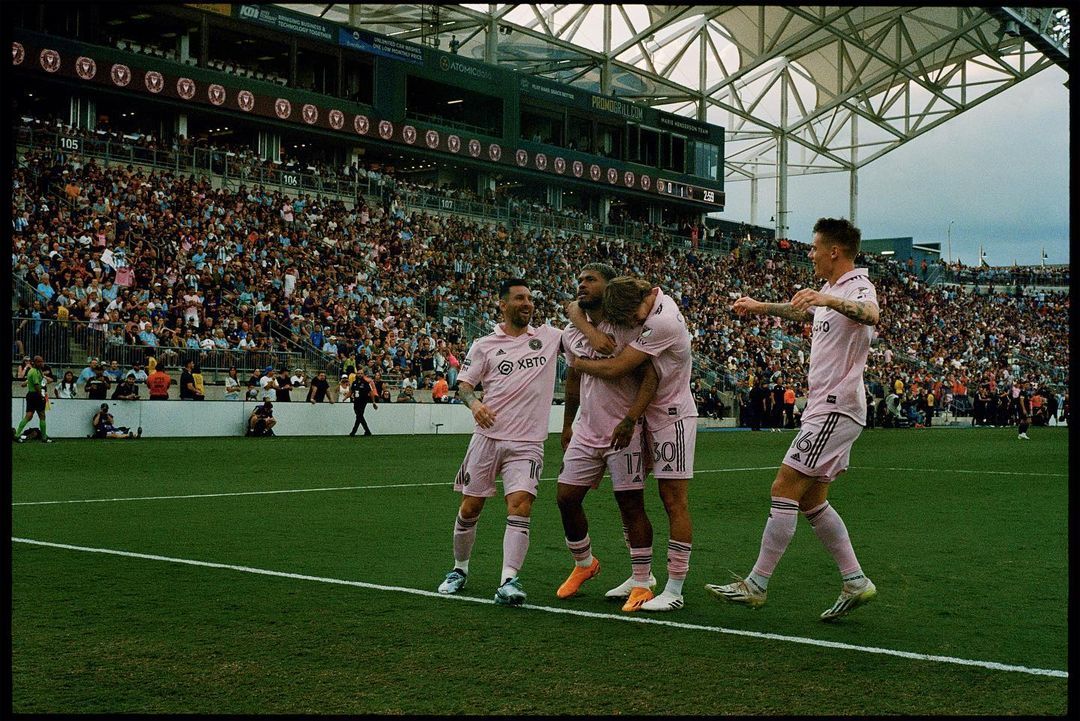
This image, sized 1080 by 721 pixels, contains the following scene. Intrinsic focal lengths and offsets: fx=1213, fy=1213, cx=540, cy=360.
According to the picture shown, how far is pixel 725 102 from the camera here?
65.3m

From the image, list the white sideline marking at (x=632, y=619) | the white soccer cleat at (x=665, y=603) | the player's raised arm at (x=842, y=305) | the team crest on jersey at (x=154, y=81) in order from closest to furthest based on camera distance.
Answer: the white sideline marking at (x=632, y=619) < the player's raised arm at (x=842, y=305) < the white soccer cleat at (x=665, y=603) < the team crest on jersey at (x=154, y=81)

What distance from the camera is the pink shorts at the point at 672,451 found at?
280 inches

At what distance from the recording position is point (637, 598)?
22.9ft

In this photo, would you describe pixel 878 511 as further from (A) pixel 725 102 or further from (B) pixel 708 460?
(A) pixel 725 102

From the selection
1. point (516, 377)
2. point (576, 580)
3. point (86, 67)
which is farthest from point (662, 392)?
point (86, 67)

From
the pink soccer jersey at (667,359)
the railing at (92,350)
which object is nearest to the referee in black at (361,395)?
the railing at (92,350)

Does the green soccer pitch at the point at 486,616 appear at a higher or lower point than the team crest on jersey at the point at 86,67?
lower

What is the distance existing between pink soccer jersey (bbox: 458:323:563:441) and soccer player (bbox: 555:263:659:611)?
0.22 metres

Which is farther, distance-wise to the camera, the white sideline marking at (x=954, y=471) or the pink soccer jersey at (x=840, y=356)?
the white sideline marking at (x=954, y=471)

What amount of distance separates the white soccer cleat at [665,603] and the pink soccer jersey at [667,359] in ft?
3.19

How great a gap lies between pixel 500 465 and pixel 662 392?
1.14m

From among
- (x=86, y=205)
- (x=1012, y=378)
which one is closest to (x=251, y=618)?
(x=86, y=205)

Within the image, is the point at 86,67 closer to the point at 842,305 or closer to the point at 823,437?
the point at 823,437

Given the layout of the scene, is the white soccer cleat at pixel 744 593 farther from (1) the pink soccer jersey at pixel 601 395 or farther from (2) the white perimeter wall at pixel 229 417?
(2) the white perimeter wall at pixel 229 417
